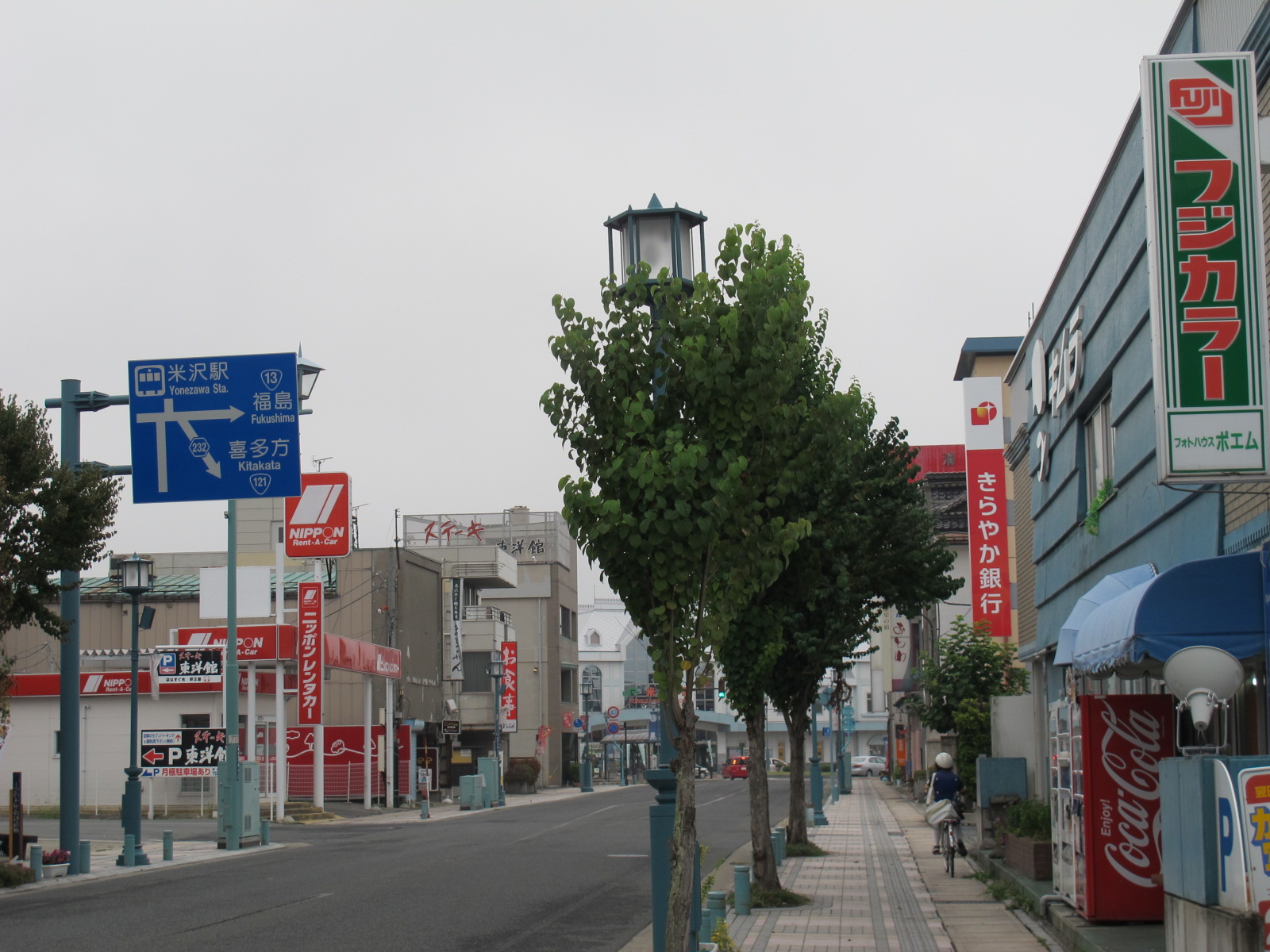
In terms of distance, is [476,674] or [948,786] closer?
[948,786]

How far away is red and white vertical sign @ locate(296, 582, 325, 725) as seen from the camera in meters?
37.0

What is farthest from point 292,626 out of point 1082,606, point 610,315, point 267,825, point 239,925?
point 610,315

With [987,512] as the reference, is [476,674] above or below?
below

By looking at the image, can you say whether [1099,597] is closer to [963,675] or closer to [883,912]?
[883,912]

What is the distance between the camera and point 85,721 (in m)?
42.2

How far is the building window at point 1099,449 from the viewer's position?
1667 centimetres

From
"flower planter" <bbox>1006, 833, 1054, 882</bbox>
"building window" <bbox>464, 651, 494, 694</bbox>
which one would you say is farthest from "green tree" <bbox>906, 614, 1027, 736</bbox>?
"building window" <bbox>464, 651, 494, 694</bbox>

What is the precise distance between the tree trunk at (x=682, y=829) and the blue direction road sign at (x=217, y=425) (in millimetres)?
13534

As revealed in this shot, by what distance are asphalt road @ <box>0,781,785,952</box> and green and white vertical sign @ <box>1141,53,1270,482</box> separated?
7421mm

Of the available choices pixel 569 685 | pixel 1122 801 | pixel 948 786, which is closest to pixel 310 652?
pixel 948 786

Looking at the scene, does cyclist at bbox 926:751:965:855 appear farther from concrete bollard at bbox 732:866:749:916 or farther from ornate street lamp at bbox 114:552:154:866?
ornate street lamp at bbox 114:552:154:866

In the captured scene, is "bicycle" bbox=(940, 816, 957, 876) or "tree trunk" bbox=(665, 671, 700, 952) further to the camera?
"bicycle" bbox=(940, 816, 957, 876)

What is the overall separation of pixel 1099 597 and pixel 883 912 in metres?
4.84

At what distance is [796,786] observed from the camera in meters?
24.5
